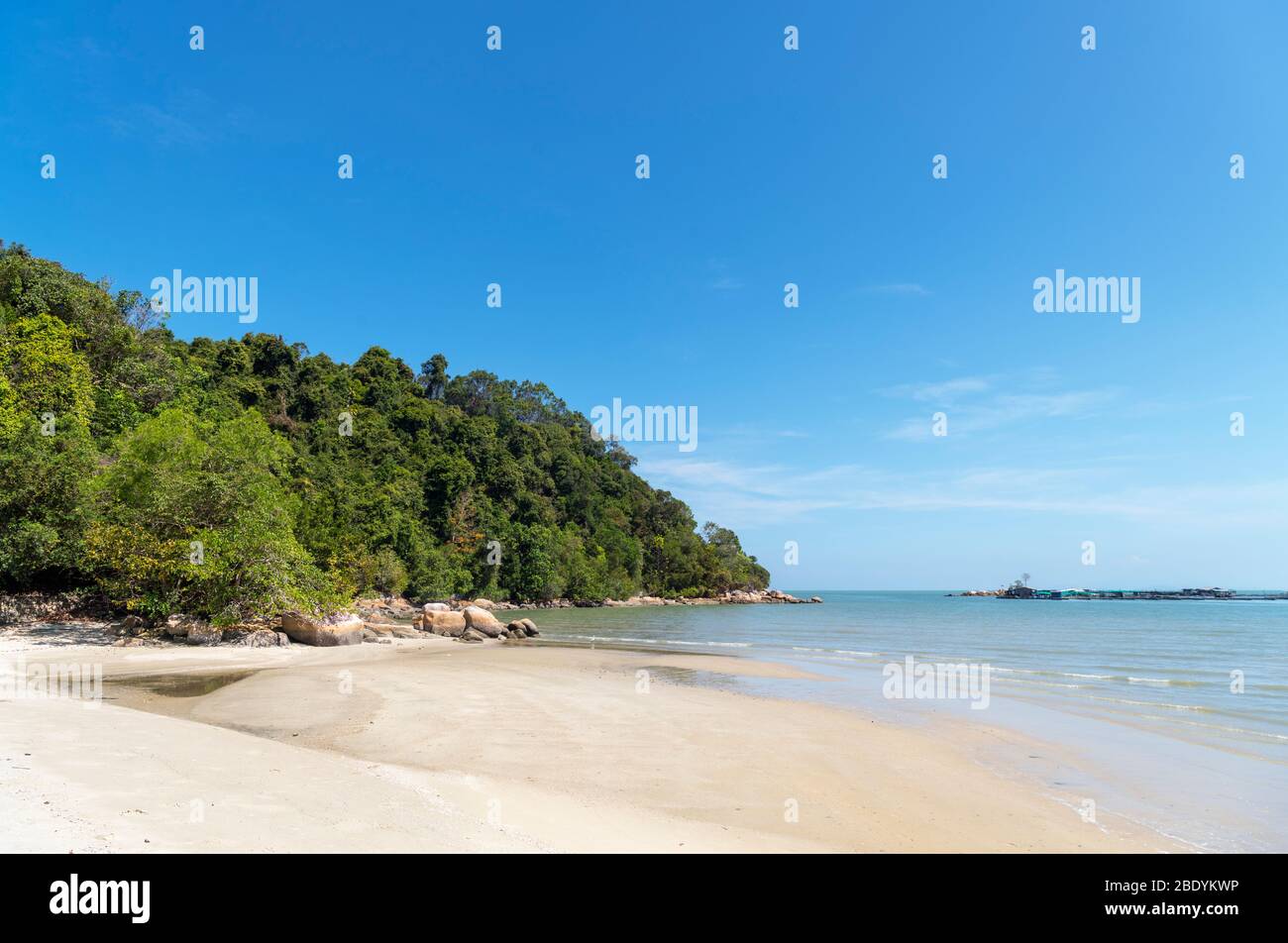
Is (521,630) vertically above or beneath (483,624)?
beneath

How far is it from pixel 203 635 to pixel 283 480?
19.5 metres

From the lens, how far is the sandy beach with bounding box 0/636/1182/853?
5805mm

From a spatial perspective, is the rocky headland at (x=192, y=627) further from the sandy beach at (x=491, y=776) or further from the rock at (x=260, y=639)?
the sandy beach at (x=491, y=776)

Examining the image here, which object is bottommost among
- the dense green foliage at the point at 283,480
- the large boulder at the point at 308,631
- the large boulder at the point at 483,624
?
the large boulder at the point at 483,624

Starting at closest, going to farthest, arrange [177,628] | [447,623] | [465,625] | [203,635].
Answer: [203,635], [177,628], [447,623], [465,625]

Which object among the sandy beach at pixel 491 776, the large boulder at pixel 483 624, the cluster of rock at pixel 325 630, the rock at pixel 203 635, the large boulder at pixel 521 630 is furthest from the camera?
the large boulder at pixel 521 630

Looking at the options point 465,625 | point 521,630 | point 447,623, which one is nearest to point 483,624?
point 465,625

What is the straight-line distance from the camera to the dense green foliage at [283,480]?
24.3 m

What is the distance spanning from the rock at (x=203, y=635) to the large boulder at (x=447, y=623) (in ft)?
41.7

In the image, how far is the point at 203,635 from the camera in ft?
78.0

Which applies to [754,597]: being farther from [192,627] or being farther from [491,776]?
[491,776]

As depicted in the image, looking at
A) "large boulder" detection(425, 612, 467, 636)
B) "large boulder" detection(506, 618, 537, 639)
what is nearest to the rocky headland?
"large boulder" detection(425, 612, 467, 636)

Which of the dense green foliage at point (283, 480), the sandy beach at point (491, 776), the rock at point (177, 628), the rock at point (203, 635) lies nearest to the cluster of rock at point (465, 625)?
the dense green foliage at point (283, 480)
